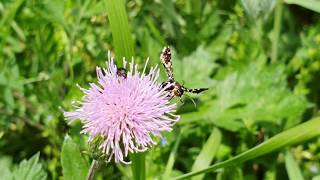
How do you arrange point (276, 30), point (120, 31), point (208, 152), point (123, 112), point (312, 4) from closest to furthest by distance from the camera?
point (123, 112) < point (120, 31) < point (312, 4) < point (208, 152) < point (276, 30)

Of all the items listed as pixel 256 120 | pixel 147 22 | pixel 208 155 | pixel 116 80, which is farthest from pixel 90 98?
pixel 147 22

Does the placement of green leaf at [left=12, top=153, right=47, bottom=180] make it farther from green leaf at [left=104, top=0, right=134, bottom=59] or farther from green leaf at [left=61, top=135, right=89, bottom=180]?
green leaf at [left=104, top=0, right=134, bottom=59]

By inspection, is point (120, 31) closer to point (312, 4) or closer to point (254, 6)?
point (254, 6)

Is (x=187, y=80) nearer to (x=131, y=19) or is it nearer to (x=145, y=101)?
(x=131, y=19)

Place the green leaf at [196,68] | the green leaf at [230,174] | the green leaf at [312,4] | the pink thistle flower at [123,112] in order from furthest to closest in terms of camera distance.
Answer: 1. the green leaf at [196,68]
2. the green leaf at [230,174]
3. the green leaf at [312,4]
4. the pink thistle flower at [123,112]

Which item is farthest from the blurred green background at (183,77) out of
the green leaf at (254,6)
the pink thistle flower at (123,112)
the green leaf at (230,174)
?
the pink thistle flower at (123,112)

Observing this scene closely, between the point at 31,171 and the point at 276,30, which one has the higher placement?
the point at 276,30

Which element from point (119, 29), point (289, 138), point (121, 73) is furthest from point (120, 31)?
point (289, 138)

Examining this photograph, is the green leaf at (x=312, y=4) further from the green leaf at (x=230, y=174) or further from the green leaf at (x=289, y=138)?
the green leaf at (x=230, y=174)
